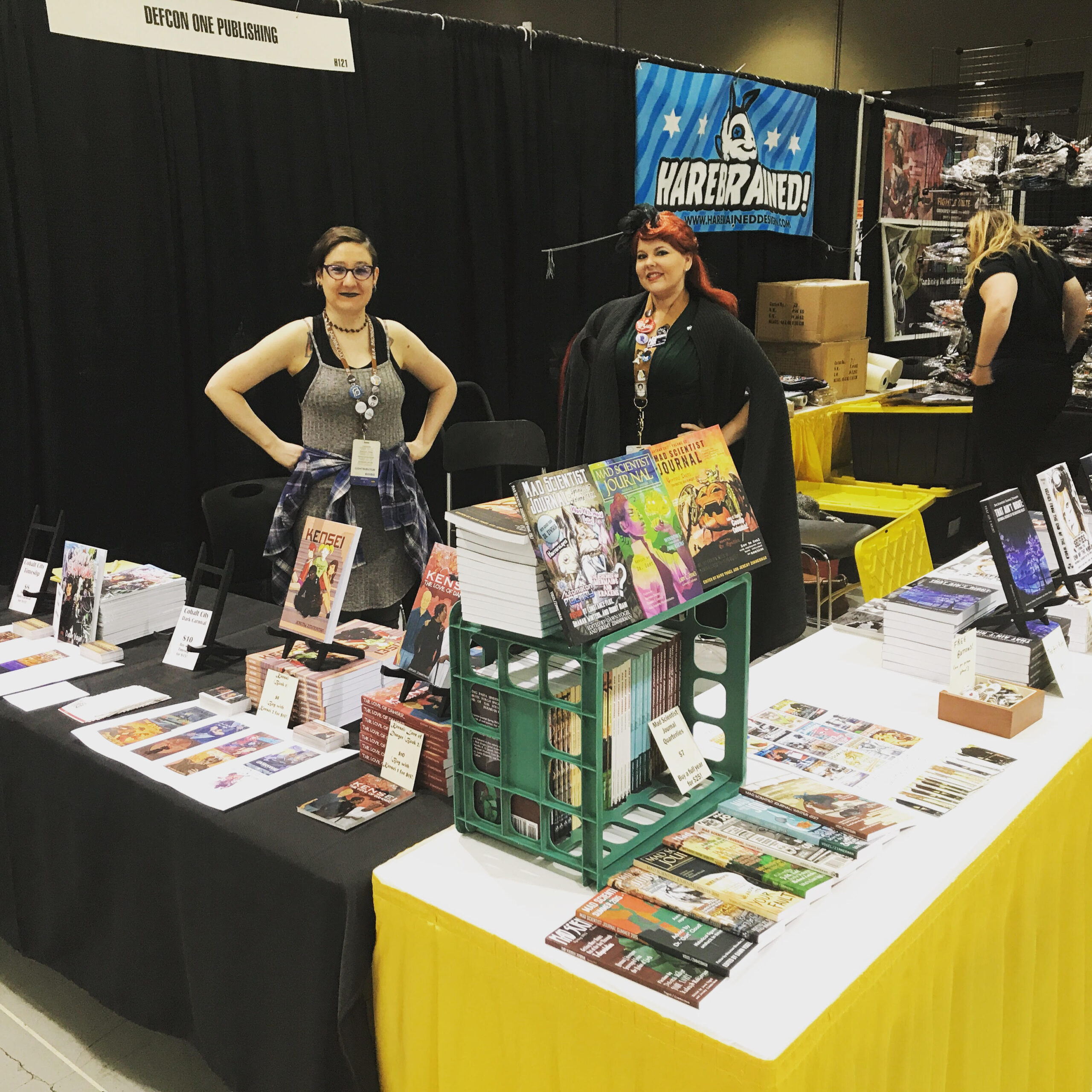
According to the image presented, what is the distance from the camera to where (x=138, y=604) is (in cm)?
237

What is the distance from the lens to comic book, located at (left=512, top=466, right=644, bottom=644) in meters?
1.21

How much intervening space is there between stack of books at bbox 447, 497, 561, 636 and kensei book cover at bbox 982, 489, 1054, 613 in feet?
3.27

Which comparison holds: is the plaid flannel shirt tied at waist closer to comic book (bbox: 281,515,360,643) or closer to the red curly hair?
comic book (bbox: 281,515,360,643)

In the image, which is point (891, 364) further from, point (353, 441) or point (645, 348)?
point (353, 441)

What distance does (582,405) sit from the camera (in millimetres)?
3064

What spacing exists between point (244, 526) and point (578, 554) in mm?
2137

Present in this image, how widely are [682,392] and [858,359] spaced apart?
3.50m

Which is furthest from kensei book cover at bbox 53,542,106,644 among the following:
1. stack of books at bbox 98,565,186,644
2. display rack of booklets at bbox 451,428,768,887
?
display rack of booklets at bbox 451,428,768,887

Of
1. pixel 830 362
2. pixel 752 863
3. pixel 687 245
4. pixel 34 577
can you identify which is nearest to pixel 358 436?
pixel 34 577

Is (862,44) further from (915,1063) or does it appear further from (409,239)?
(915,1063)

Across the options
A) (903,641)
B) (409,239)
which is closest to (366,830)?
(903,641)

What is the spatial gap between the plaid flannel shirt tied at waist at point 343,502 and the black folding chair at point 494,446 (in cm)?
98

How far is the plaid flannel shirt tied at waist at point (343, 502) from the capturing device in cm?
258

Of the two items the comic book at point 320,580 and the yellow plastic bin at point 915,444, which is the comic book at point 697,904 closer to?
the comic book at point 320,580
